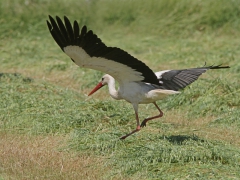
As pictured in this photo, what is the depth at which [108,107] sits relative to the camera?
9.04 meters

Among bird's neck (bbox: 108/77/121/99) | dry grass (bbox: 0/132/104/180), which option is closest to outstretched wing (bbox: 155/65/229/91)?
bird's neck (bbox: 108/77/121/99)

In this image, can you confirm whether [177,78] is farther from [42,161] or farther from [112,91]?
[42,161]

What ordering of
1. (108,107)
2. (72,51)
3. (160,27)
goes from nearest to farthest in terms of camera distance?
(72,51) → (108,107) → (160,27)

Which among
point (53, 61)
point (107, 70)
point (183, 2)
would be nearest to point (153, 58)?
point (53, 61)

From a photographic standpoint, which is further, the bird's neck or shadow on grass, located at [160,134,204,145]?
→ the bird's neck

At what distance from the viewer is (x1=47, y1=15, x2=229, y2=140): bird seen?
656 centimetres

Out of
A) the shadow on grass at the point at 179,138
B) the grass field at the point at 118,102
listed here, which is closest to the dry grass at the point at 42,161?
the grass field at the point at 118,102

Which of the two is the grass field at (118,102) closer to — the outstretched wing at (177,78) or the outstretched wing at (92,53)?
the outstretched wing at (177,78)

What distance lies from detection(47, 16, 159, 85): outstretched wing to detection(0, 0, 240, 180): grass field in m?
0.79

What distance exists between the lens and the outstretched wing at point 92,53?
652 cm

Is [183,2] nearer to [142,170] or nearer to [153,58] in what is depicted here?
[153,58]

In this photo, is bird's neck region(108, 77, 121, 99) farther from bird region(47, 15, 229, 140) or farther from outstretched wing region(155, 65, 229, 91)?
outstretched wing region(155, 65, 229, 91)

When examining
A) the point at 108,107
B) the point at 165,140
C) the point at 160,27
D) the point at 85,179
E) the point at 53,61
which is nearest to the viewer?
the point at 85,179

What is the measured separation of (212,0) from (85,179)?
11.5m
